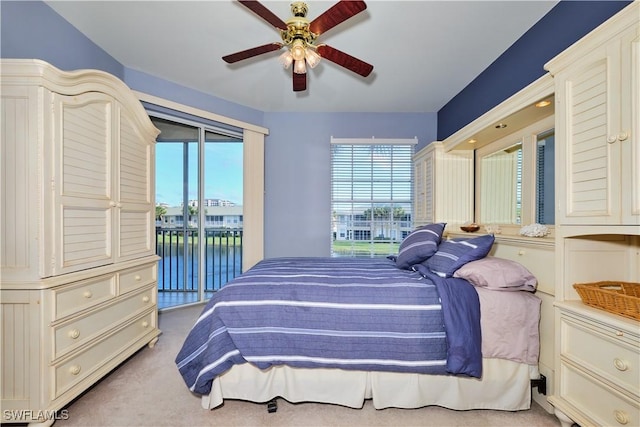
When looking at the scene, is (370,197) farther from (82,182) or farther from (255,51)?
(82,182)

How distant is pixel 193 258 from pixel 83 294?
209 centimetres

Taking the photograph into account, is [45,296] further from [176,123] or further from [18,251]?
[176,123]

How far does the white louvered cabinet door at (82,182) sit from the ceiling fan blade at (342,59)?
1.52m

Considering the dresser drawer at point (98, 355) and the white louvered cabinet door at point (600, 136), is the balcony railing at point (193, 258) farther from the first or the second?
the white louvered cabinet door at point (600, 136)

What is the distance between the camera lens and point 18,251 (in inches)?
59.9

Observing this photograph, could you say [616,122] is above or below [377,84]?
below

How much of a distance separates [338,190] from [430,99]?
5.53 ft

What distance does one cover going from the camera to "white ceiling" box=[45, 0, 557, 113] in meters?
2.12

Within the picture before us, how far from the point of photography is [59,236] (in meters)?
1.63

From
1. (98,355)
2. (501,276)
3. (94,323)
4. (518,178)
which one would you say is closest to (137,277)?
(94,323)

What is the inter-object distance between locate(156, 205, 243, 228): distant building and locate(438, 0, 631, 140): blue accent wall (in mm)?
3161

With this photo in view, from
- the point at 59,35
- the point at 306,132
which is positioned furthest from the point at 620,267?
the point at 59,35

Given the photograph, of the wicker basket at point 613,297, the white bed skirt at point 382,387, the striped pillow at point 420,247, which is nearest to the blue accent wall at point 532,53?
the striped pillow at point 420,247

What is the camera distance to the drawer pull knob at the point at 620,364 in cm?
122
